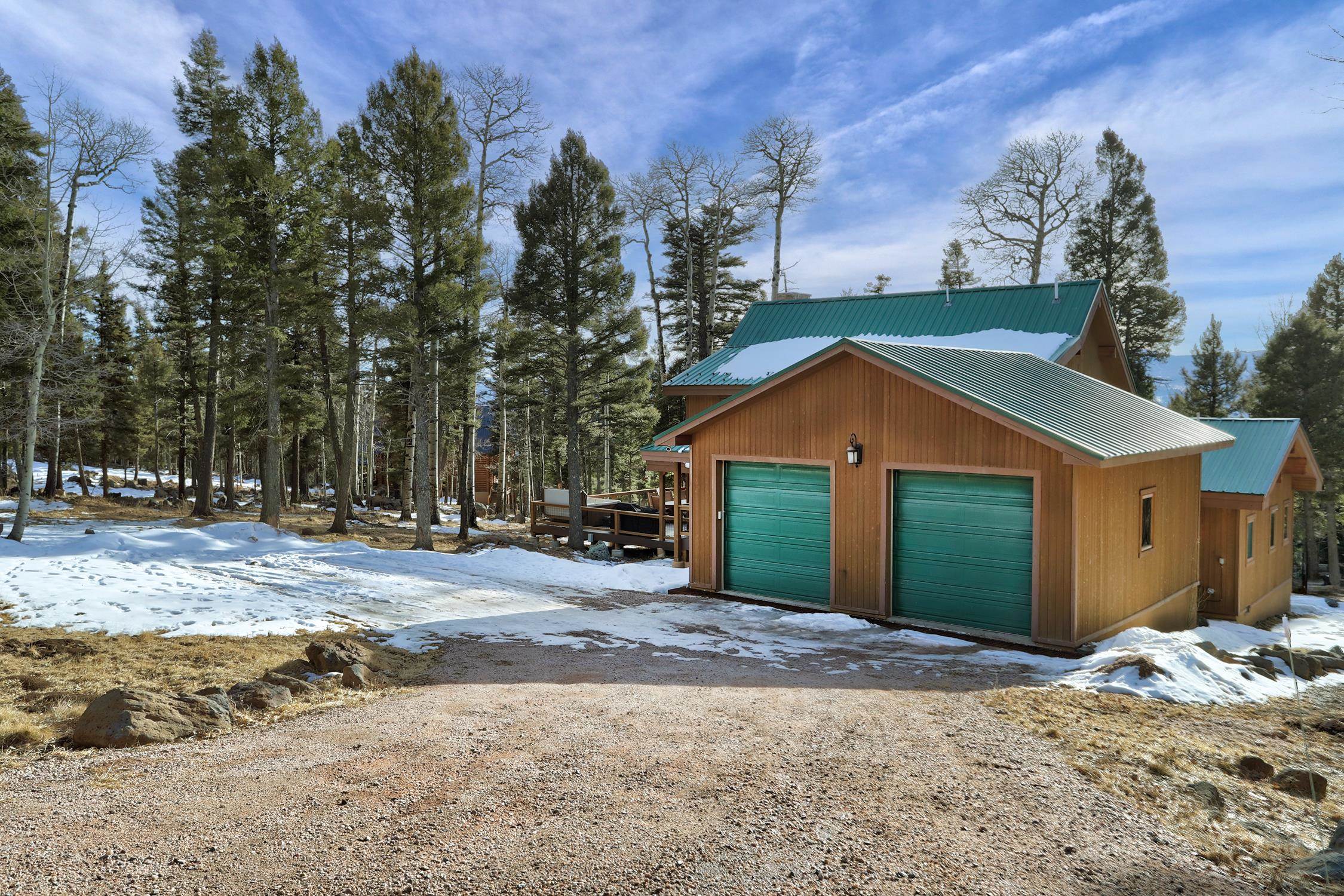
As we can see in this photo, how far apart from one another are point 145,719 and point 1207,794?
266 inches

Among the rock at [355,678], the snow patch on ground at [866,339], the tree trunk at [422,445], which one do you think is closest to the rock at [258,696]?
the rock at [355,678]

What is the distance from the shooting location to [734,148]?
30.4 metres

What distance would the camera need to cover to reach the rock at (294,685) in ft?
20.6

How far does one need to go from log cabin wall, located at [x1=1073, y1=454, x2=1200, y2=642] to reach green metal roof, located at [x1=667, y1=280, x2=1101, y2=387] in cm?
442

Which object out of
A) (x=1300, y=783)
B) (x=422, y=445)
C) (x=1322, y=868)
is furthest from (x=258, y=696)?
(x=422, y=445)

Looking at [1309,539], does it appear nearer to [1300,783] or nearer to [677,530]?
[677,530]

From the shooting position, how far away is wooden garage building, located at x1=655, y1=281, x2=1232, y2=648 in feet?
30.5

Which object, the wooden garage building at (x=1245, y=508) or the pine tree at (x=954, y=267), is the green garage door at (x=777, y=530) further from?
the pine tree at (x=954, y=267)

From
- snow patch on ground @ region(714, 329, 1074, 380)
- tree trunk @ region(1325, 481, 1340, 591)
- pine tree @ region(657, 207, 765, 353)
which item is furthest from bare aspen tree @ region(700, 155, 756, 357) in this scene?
tree trunk @ region(1325, 481, 1340, 591)

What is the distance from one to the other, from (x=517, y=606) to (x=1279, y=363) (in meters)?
30.3

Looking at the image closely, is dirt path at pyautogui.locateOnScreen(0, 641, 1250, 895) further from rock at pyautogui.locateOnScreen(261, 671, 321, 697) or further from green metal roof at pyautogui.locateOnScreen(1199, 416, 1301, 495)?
green metal roof at pyautogui.locateOnScreen(1199, 416, 1301, 495)

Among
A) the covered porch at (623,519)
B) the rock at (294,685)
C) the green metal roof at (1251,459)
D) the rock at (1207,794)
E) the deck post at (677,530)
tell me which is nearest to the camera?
the rock at (1207,794)

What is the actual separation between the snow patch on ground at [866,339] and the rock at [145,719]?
40.6 feet

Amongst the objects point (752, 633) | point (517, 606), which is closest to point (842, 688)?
point (752, 633)
